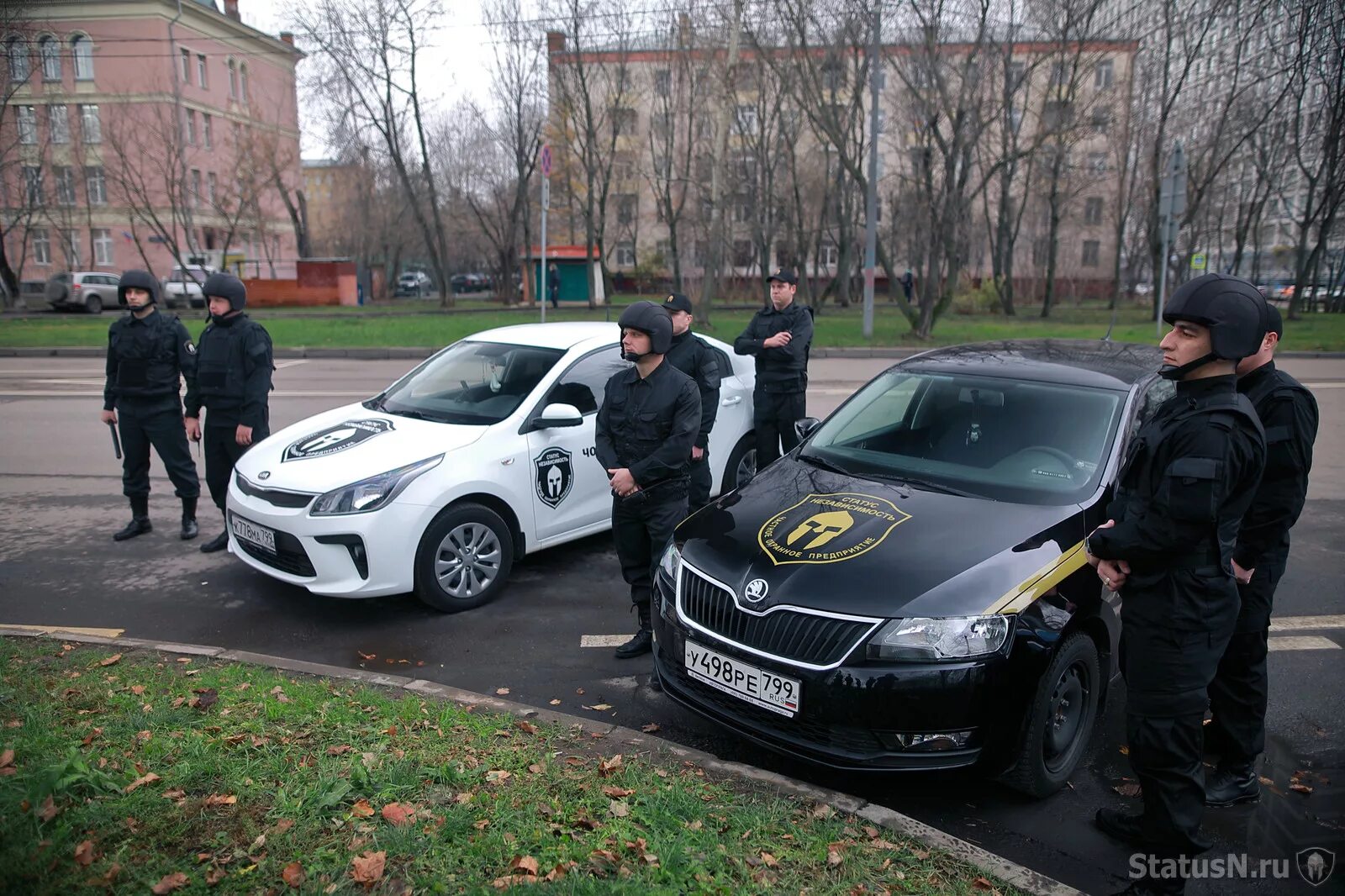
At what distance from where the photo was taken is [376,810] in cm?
302

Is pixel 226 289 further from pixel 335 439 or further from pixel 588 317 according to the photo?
pixel 588 317

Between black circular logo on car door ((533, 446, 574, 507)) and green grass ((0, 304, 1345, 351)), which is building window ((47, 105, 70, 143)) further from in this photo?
black circular logo on car door ((533, 446, 574, 507))

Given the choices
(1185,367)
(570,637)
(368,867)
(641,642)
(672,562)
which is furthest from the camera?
(570,637)

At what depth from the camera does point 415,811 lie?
3.00 metres

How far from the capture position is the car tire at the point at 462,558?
509 cm

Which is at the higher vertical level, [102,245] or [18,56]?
[102,245]

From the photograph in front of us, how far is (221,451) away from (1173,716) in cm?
602

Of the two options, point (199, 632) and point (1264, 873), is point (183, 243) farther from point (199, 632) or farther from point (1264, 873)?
point (1264, 873)

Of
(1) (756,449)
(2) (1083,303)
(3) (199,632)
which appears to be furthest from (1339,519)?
(2) (1083,303)

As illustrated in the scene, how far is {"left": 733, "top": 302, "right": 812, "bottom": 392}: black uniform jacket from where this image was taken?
704 centimetres

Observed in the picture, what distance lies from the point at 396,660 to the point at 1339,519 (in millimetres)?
7252

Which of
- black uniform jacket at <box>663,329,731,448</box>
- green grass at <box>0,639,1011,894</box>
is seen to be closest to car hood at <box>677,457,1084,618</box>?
green grass at <box>0,639,1011,894</box>

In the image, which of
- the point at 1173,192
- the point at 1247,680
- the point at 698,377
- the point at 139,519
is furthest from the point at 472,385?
the point at 1173,192

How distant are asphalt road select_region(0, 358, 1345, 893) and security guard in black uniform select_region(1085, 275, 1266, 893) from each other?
1.30ft
